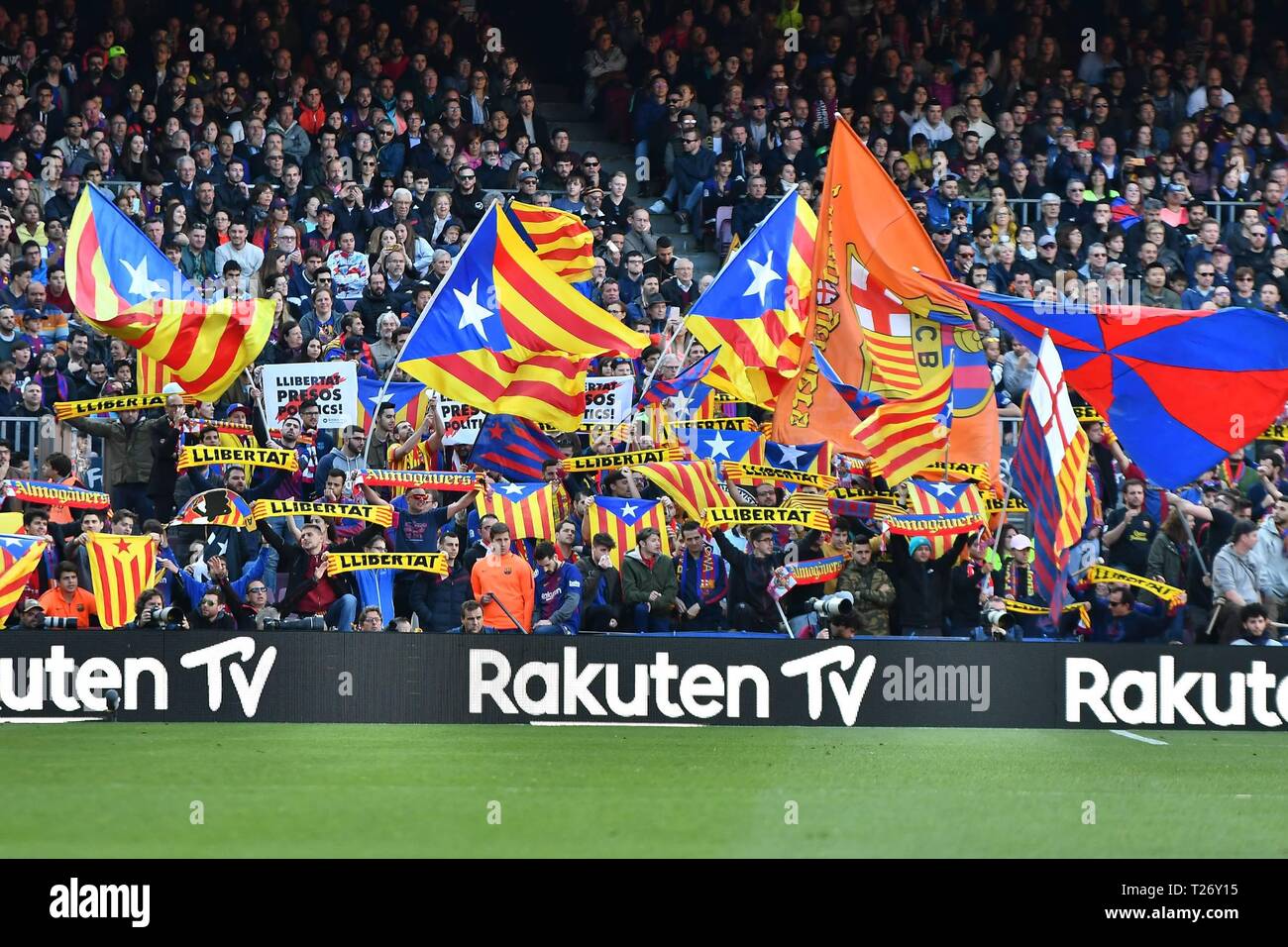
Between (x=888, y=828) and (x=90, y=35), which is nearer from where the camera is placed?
(x=888, y=828)

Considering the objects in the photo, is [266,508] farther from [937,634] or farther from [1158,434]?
[1158,434]

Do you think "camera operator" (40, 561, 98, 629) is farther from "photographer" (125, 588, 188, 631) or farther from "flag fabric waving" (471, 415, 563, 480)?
"flag fabric waving" (471, 415, 563, 480)

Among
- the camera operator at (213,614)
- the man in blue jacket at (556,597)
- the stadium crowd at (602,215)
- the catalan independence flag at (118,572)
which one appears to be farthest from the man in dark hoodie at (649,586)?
the catalan independence flag at (118,572)

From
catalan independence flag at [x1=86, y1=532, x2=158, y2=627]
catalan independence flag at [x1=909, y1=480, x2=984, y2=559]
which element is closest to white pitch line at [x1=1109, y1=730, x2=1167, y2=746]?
catalan independence flag at [x1=909, y1=480, x2=984, y2=559]

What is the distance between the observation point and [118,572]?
17.7m

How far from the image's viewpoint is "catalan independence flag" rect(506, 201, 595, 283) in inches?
788

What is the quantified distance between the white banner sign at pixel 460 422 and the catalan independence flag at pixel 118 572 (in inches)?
139

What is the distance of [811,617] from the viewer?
18.9 metres

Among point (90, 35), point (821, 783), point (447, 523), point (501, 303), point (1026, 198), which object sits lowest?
point (821, 783)

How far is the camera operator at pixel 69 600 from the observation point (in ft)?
57.6

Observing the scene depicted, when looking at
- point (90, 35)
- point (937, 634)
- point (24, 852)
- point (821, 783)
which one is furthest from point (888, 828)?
point (90, 35)

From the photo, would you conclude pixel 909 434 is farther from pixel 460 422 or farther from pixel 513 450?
pixel 460 422

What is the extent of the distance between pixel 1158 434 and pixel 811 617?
10.8ft
